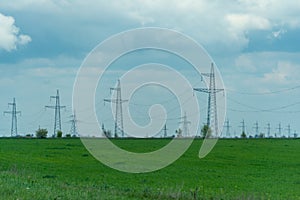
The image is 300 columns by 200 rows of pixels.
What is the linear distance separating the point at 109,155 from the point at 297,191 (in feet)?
60.2

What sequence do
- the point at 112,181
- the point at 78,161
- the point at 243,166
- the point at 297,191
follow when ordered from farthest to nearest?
1. the point at 78,161
2. the point at 243,166
3. the point at 112,181
4. the point at 297,191

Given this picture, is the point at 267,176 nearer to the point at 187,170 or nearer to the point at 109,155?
the point at 187,170

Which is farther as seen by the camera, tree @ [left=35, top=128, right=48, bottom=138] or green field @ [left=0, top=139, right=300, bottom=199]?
tree @ [left=35, top=128, right=48, bottom=138]

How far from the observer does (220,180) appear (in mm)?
27766

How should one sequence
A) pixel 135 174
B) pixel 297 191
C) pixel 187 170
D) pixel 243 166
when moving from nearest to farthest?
pixel 297 191
pixel 135 174
pixel 187 170
pixel 243 166

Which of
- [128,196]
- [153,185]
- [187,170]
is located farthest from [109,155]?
[128,196]

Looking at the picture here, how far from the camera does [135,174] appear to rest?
29938 millimetres

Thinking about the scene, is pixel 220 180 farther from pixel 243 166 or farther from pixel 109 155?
pixel 109 155

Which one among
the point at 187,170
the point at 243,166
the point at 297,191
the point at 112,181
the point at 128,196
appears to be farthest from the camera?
the point at 243,166

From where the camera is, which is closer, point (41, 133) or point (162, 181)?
point (162, 181)

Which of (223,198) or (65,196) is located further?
(223,198)

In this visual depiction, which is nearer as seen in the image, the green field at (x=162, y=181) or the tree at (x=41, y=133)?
the green field at (x=162, y=181)

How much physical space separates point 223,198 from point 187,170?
1428cm

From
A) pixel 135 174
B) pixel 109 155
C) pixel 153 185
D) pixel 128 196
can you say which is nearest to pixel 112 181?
pixel 153 185
